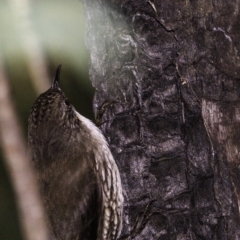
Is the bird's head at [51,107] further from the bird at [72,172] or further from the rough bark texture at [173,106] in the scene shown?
the rough bark texture at [173,106]

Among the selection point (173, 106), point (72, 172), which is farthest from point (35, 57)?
point (72, 172)

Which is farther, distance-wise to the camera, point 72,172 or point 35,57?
point 72,172

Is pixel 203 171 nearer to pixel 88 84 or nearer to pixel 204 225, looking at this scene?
pixel 204 225

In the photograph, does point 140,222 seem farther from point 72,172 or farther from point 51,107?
point 51,107

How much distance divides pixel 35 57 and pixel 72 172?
65 cm

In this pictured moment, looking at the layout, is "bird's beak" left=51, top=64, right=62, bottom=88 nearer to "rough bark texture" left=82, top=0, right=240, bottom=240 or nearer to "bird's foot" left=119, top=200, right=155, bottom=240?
"rough bark texture" left=82, top=0, right=240, bottom=240

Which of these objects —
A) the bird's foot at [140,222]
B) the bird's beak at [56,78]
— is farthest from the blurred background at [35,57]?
the bird's foot at [140,222]

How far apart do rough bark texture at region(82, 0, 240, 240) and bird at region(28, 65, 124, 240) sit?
0.28 ft

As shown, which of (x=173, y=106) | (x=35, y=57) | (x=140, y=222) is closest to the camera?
(x=35, y=57)

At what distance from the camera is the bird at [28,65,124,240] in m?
1.92

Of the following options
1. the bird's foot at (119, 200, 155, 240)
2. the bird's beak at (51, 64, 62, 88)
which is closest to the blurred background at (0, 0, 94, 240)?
the bird's beak at (51, 64, 62, 88)

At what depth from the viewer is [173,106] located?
1721 millimetres

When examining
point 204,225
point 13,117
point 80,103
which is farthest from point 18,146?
point 80,103

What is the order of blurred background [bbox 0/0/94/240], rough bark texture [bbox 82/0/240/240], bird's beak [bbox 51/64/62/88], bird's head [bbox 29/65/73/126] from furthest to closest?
bird's head [bbox 29/65/73/126]
bird's beak [bbox 51/64/62/88]
rough bark texture [bbox 82/0/240/240]
blurred background [bbox 0/0/94/240]
